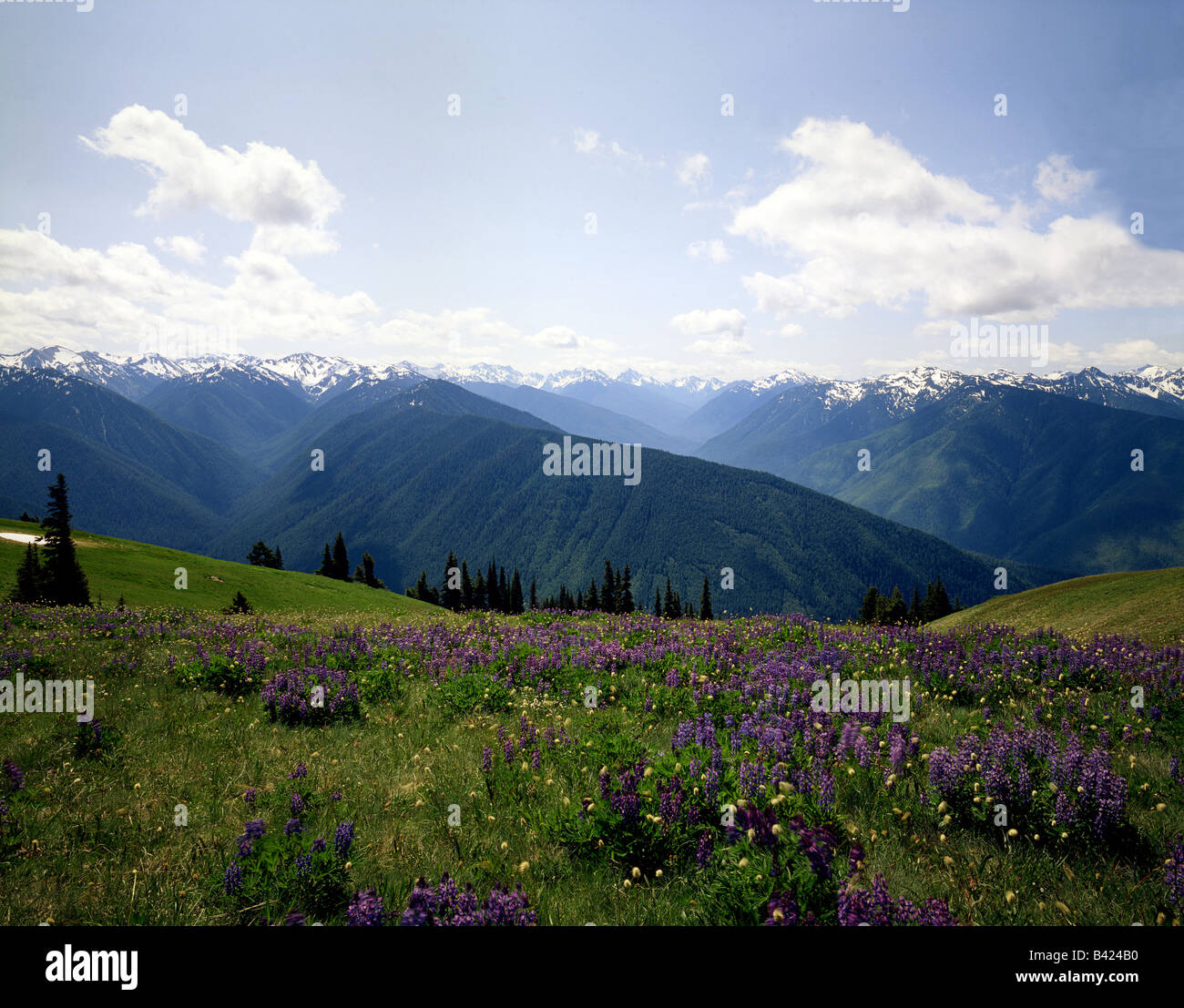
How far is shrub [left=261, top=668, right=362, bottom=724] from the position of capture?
8.51 meters

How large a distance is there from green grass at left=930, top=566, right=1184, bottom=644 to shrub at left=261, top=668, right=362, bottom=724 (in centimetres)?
1895

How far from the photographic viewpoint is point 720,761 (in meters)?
5.51

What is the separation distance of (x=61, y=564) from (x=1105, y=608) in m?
63.1

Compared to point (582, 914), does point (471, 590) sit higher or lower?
lower

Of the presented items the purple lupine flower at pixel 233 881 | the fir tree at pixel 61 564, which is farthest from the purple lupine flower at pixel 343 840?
the fir tree at pixel 61 564

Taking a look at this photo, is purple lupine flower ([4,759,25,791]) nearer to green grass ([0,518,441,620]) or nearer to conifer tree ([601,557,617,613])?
green grass ([0,518,441,620])

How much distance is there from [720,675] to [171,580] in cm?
5817

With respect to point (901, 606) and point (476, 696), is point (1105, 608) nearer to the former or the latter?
point (476, 696)

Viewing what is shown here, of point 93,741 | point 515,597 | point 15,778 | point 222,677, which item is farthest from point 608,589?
point 15,778

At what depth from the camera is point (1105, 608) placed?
28.0m

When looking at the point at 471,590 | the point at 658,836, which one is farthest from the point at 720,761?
the point at 471,590

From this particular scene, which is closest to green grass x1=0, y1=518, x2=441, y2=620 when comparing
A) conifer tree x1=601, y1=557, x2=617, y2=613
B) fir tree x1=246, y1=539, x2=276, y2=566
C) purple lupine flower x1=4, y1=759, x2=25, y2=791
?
purple lupine flower x1=4, y1=759, x2=25, y2=791
